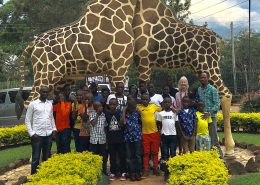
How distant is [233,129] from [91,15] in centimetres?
670

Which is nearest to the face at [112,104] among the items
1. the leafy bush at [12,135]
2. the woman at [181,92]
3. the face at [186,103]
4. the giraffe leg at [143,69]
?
the face at [186,103]

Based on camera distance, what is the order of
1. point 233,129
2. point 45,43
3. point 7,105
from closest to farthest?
1. point 45,43
2. point 233,129
3. point 7,105

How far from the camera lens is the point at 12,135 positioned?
11.3 m

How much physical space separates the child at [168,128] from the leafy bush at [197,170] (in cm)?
95

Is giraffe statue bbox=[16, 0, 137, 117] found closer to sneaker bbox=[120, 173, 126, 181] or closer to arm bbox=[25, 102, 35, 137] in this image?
arm bbox=[25, 102, 35, 137]

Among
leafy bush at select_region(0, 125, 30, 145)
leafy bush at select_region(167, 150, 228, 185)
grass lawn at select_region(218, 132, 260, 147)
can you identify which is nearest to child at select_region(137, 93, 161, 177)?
leafy bush at select_region(167, 150, 228, 185)

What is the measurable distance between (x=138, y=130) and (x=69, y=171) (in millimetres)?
1756

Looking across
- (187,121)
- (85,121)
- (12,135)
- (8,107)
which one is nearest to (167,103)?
(187,121)

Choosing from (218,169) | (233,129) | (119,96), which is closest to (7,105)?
(233,129)

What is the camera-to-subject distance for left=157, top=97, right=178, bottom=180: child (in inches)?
266

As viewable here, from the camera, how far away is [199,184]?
4.93 m

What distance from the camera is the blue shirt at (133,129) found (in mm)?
6727

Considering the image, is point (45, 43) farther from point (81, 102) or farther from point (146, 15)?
point (146, 15)

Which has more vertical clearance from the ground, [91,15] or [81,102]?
[91,15]
